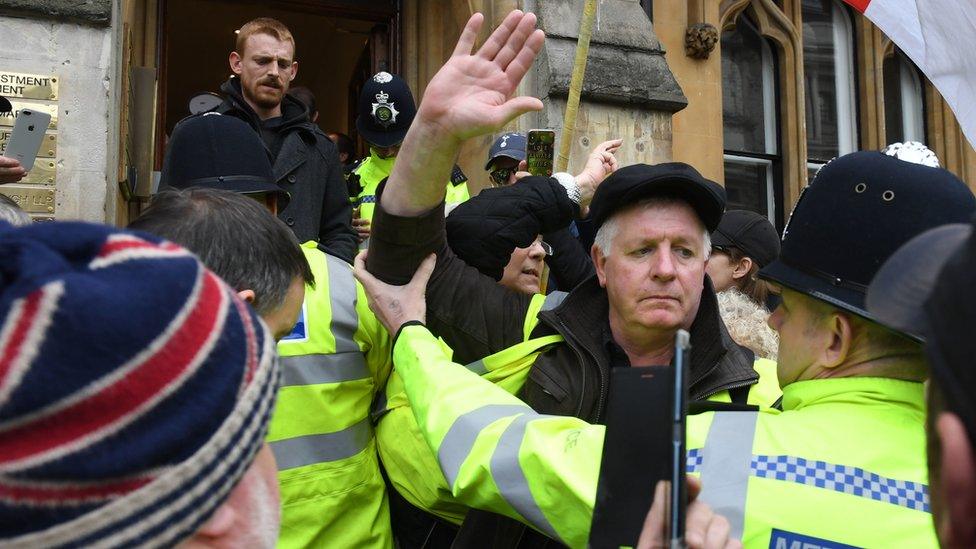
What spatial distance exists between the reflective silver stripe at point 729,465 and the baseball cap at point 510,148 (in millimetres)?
3343

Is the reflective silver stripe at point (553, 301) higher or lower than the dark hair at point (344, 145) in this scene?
lower

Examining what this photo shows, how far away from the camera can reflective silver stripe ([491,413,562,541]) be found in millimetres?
1796

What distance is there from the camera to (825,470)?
1623 millimetres

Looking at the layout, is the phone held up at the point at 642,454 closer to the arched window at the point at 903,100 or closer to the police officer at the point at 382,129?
the police officer at the point at 382,129

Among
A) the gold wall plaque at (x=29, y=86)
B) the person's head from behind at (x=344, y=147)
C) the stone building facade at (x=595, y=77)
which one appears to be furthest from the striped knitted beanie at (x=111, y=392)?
the person's head from behind at (x=344, y=147)

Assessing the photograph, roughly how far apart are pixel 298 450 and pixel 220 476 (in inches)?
50.8

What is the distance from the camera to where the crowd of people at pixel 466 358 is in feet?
3.13

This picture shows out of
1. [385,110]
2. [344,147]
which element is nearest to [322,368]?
[385,110]

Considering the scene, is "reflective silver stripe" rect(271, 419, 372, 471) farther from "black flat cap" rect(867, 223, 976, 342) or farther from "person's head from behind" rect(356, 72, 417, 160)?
"person's head from behind" rect(356, 72, 417, 160)

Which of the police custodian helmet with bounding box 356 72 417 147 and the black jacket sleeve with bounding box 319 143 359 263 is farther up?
the police custodian helmet with bounding box 356 72 417 147

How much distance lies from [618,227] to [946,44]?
1430 mm

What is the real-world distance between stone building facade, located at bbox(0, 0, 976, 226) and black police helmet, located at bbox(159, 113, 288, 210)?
2.37m

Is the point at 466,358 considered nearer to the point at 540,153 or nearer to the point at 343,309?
the point at 343,309

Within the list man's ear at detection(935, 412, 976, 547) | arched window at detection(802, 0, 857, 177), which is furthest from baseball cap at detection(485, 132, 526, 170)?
arched window at detection(802, 0, 857, 177)
